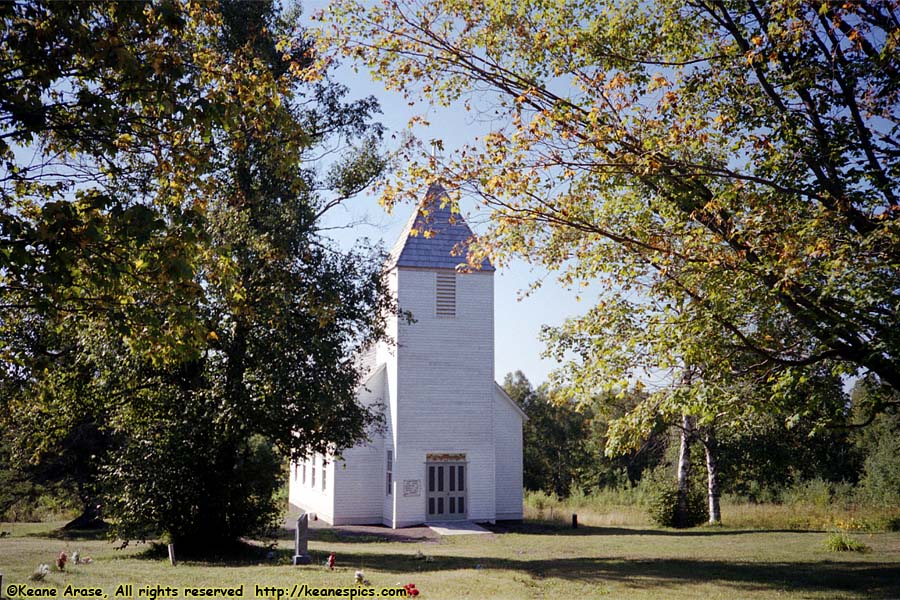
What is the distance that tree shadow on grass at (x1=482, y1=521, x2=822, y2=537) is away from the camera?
26812 mm

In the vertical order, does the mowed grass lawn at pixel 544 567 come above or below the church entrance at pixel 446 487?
below

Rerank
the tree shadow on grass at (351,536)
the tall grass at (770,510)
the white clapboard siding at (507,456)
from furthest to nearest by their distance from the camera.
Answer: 1. the white clapboard siding at (507,456)
2. the tall grass at (770,510)
3. the tree shadow on grass at (351,536)

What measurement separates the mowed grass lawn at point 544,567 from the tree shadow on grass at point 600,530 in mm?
1441

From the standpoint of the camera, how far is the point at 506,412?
3222cm

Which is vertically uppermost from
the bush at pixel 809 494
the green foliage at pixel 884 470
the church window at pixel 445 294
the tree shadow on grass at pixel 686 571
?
the church window at pixel 445 294

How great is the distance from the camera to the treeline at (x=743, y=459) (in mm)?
30625

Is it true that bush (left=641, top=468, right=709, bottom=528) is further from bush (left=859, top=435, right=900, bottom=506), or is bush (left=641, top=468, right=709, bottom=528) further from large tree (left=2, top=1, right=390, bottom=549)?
large tree (left=2, top=1, right=390, bottom=549)

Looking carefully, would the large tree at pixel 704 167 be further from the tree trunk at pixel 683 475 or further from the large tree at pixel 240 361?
the tree trunk at pixel 683 475

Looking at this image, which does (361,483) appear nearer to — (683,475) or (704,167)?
(683,475)

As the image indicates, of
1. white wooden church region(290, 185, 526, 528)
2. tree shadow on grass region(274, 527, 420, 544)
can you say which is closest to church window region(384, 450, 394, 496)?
white wooden church region(290, 185, 526, 528)

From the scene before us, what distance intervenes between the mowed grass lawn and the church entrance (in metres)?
3.94

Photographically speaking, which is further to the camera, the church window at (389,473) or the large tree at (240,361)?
the church window at (389,473)

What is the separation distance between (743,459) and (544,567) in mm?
18170

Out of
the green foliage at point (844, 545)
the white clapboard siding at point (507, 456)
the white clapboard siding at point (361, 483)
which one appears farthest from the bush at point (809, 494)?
the white clapboard siding at point (361, 483)
